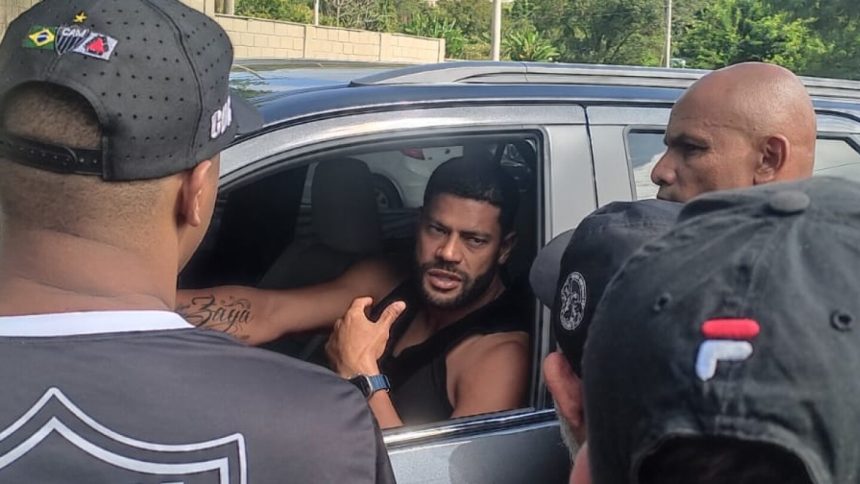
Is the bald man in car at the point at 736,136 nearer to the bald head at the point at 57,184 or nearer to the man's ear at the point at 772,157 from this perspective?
the man's ear at the point at 772,157

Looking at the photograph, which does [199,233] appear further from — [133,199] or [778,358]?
[778,358]

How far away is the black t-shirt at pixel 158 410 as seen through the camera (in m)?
1.12

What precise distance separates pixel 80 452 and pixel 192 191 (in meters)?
0.40

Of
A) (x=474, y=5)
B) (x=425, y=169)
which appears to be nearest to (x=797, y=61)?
(x=474, y=5)

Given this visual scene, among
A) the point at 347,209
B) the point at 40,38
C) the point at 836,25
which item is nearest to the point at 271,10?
the point at 836,25

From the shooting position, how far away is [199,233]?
4.74ft

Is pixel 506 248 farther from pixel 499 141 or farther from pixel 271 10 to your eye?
pixel 271 10

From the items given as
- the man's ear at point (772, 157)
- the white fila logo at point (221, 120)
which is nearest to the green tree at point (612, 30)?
the man's ear at point (772, 157)

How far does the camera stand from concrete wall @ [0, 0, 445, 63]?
26.8 meters

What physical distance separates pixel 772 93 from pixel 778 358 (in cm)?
143

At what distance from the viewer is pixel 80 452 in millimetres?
1116

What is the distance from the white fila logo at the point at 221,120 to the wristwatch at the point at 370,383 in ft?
3.63

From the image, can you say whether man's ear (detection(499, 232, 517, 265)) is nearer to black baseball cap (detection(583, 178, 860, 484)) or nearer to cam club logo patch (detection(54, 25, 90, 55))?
cam club logo patch (detection(54, 25, 90, 55))

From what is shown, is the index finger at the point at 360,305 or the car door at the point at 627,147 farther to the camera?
the index finger at the point at 360,305
